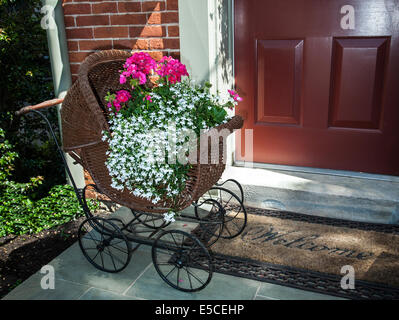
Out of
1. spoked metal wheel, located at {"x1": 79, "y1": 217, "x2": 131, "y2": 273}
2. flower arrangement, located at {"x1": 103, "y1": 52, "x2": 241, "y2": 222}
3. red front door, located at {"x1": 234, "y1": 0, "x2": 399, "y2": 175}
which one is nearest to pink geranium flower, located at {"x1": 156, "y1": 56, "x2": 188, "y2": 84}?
flower arrangement, located at {"x1": 103, "y1": 52, "x2": 241, "y2": 222}

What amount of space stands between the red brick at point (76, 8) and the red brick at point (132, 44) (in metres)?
0.41

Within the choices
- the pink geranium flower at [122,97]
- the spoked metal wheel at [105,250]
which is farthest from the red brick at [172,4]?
the spoked metal wheel at [105,250]

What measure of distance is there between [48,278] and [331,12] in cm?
315

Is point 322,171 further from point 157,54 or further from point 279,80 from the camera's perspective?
point 157,54

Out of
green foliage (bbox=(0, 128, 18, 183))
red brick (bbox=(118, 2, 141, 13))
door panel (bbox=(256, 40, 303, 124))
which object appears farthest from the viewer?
green foliage (bbox=(0, 128, 18, 183))

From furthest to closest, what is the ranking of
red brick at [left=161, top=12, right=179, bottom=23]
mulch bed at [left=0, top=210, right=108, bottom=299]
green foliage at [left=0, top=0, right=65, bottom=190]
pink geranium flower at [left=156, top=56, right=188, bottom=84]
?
green foliage at [left=0, top=0, right=65, bottom=190] → red brick at [left=161, top=12, right=179, bottom=23] → mulch bed at [left=0, top=210, right=108, bottom=299] → pink geranium flower at [left=156, top=56, right=188, bottom=84]

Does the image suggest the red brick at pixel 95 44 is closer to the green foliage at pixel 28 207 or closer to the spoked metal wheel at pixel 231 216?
the green foliage at pixel 28 207

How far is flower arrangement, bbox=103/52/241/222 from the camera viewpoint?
246 cm

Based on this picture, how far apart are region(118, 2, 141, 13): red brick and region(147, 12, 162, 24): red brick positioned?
5.2 inches

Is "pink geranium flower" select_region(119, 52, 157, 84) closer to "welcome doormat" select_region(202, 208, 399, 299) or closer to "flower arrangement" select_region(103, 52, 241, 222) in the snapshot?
"flower arrangement" select_region(103, 52, 241, 222)

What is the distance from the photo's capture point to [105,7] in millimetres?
3693

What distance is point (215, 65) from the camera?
351 cm
